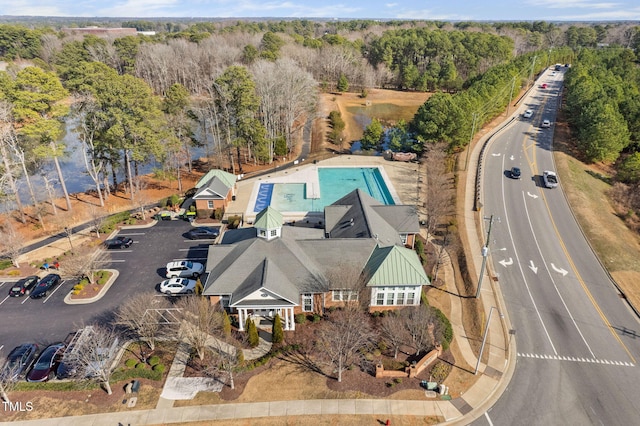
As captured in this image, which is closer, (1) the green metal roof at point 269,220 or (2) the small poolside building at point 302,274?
(2) the small poolside building at point 302,274

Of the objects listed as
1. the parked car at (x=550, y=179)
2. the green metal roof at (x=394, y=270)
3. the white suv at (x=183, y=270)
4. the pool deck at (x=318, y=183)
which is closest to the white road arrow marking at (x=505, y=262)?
the green metal roof at (x=394, y=270)

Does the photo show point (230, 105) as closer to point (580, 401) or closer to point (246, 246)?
point (246, 246)

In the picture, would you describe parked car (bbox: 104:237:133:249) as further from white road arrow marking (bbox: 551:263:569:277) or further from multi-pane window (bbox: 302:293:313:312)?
white road arrow marking (bbox: 551:263:569:277)

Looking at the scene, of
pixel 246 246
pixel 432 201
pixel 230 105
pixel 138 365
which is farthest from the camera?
pixel 230 105

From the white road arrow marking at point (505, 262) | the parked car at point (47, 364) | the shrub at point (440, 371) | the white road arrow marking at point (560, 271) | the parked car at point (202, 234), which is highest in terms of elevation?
the parked car at point (202, 234)

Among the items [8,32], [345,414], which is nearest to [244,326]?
[345,414]

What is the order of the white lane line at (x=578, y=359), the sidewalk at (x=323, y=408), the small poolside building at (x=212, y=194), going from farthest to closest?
the small poolside building at (x=212, y=194) → the white lane line at (x=578, y=359) → the sidewalk at (x=323, y=408)

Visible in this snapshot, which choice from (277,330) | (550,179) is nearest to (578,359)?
(277,330)

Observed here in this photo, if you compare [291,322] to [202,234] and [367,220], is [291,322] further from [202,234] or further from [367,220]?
[202,234]

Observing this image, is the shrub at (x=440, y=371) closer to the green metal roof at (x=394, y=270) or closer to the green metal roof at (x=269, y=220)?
the green metal roof at (x=394, y=270)
